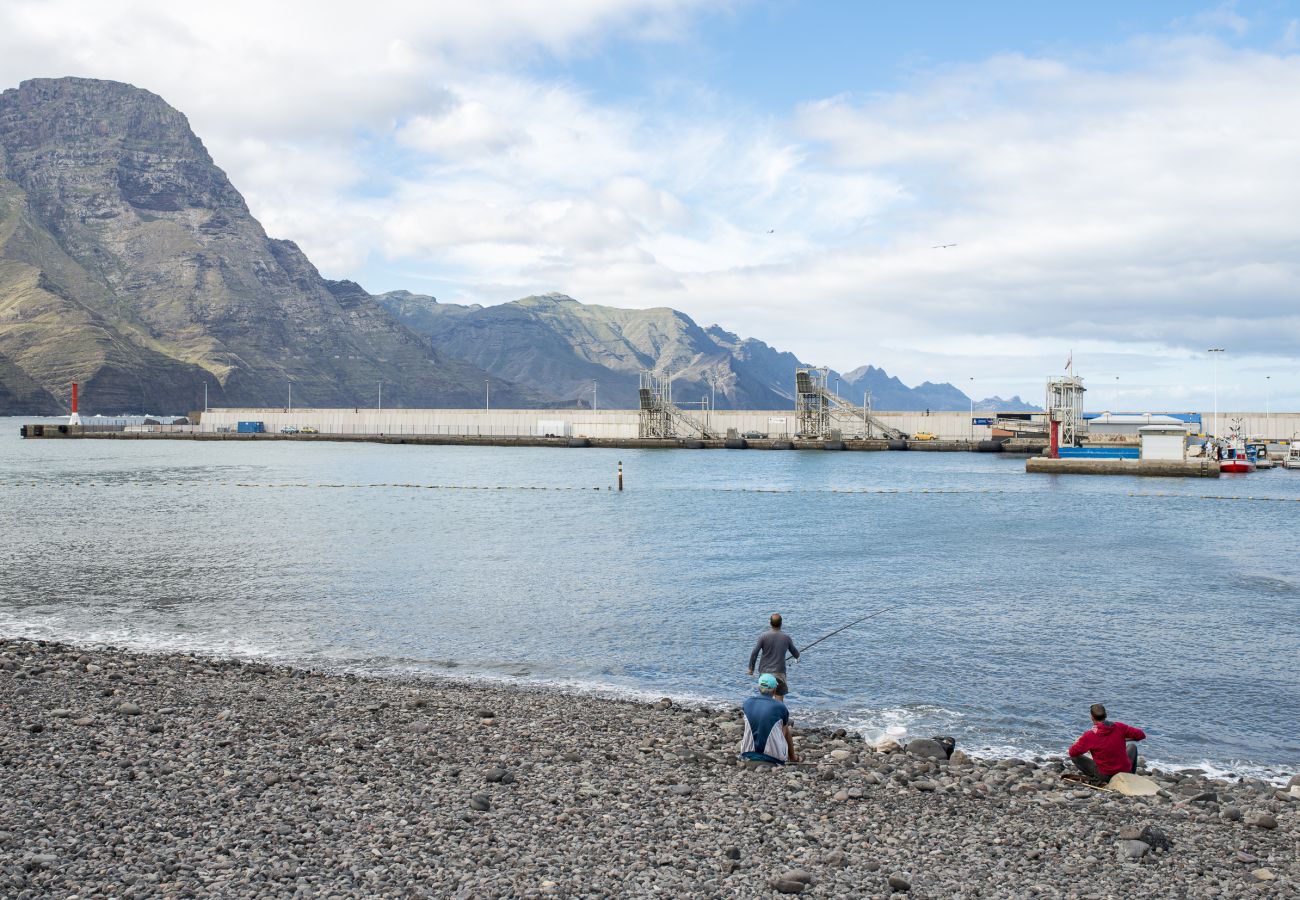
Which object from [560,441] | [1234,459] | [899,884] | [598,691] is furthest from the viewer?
[560,441]

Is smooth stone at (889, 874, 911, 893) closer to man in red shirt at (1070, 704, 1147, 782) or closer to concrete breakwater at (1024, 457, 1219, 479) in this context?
man in red shirt at (1070, 704, 1147, 782)

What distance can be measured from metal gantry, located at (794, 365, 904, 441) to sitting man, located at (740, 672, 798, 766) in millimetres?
146861

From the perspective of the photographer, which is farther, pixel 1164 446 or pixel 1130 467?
pixel 1164 446

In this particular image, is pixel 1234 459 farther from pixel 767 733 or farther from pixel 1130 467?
pixel 767 733

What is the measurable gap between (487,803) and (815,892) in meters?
4.49

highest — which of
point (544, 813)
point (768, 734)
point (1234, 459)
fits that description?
point (1234, 459)

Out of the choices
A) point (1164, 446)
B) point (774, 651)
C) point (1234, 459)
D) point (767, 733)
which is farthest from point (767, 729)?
point (1234, 459)

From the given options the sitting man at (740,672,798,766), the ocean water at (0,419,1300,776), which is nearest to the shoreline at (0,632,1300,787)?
the ocean water at (0,419,1300,776)

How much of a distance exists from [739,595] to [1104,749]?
19.2m

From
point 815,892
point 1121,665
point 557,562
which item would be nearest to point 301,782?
point 815,892

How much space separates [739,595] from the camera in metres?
33.2

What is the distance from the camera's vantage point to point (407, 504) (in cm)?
6981

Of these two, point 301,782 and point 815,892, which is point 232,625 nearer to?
point 301,782

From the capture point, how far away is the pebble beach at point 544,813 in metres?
10.4
